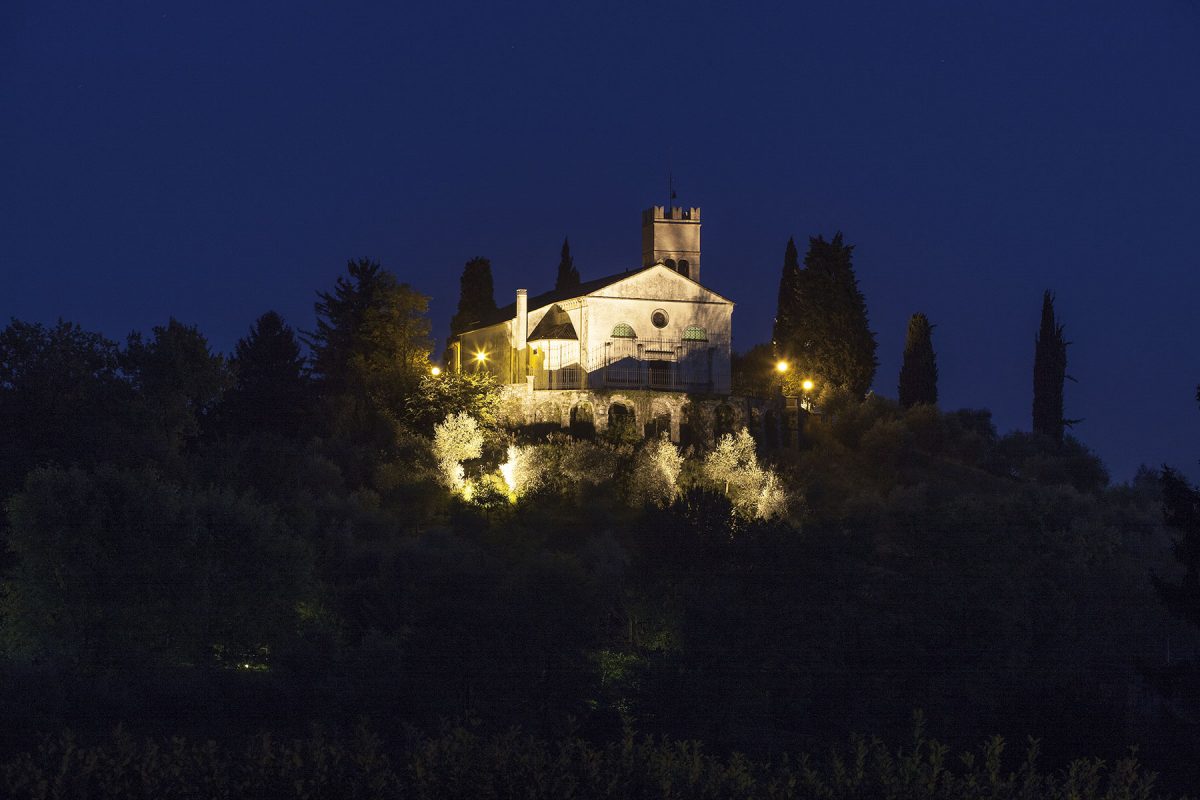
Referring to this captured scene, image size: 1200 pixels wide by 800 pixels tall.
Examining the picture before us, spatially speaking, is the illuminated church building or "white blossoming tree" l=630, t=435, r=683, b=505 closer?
"white blossoming tree" l=630, t=435, r=683, b=505

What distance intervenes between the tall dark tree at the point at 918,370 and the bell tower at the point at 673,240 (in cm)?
893

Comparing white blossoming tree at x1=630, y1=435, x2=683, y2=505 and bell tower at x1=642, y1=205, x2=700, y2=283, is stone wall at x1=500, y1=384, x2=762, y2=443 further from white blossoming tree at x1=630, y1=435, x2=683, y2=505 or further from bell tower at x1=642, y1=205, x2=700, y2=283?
bell tower at x1=642, y1=205, x2=700, y2=283

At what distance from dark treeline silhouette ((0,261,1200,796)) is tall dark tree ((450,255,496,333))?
10912 mm

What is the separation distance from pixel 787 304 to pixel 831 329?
549cm

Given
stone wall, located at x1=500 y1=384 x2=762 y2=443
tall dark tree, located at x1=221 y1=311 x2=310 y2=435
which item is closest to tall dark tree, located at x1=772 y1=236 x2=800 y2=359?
stone wall, located at x1=500 y1=384 x2=762 y2=443

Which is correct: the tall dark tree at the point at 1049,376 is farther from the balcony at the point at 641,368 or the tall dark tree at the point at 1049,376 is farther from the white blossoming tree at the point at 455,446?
the white blossoming tree at the point at 455,446

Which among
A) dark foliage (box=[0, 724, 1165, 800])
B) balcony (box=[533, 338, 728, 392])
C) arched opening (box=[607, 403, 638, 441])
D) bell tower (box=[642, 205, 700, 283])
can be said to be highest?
bell tower (box=[642, 205, 700, 283])

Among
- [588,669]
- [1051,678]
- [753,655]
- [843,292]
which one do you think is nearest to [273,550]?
[588,669]

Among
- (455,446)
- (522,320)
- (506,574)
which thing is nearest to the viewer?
(506,574)

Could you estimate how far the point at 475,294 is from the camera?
223 ft

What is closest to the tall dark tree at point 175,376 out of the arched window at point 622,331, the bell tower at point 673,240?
the arched window at point 622,331

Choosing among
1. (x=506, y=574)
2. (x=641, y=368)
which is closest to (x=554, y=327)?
(x=641, y=368)

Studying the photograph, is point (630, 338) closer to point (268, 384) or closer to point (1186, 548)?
point (268, 384)

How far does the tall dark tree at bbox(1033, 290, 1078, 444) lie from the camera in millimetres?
61062
